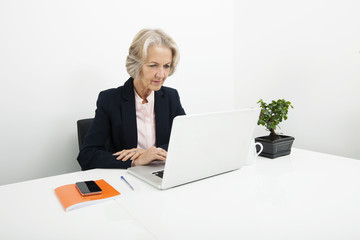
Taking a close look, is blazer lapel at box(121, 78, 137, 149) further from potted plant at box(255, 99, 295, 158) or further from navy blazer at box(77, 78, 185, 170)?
potted plant at box(255, 99, 295, 158)

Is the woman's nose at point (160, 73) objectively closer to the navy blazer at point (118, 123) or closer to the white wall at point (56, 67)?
the navy blazer at point (118, 123)

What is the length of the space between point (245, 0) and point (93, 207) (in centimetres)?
243

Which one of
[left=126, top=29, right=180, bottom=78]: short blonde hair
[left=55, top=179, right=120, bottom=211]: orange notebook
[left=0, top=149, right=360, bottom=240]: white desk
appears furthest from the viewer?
[left=126, top=29, right=180, bottom=78]: short blonde hair

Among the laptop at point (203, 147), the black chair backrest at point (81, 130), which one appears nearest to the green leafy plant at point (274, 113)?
the laptop at point (203, 147)

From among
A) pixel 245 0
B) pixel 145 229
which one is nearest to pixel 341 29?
pixel 245 0

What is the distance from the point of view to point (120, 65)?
6.64 feet

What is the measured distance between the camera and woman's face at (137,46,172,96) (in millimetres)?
1437

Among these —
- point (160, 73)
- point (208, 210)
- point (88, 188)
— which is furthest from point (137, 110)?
point (208, 210)

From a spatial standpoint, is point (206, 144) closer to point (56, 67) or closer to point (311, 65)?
point (56, 67)

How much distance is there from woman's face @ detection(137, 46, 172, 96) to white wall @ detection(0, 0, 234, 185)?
0.59 meters

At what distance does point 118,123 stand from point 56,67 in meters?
0.66

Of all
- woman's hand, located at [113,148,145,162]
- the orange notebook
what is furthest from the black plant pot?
the orange notebook

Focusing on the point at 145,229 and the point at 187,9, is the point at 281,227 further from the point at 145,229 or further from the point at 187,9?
the point at 187,9

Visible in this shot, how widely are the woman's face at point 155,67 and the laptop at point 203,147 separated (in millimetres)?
569
